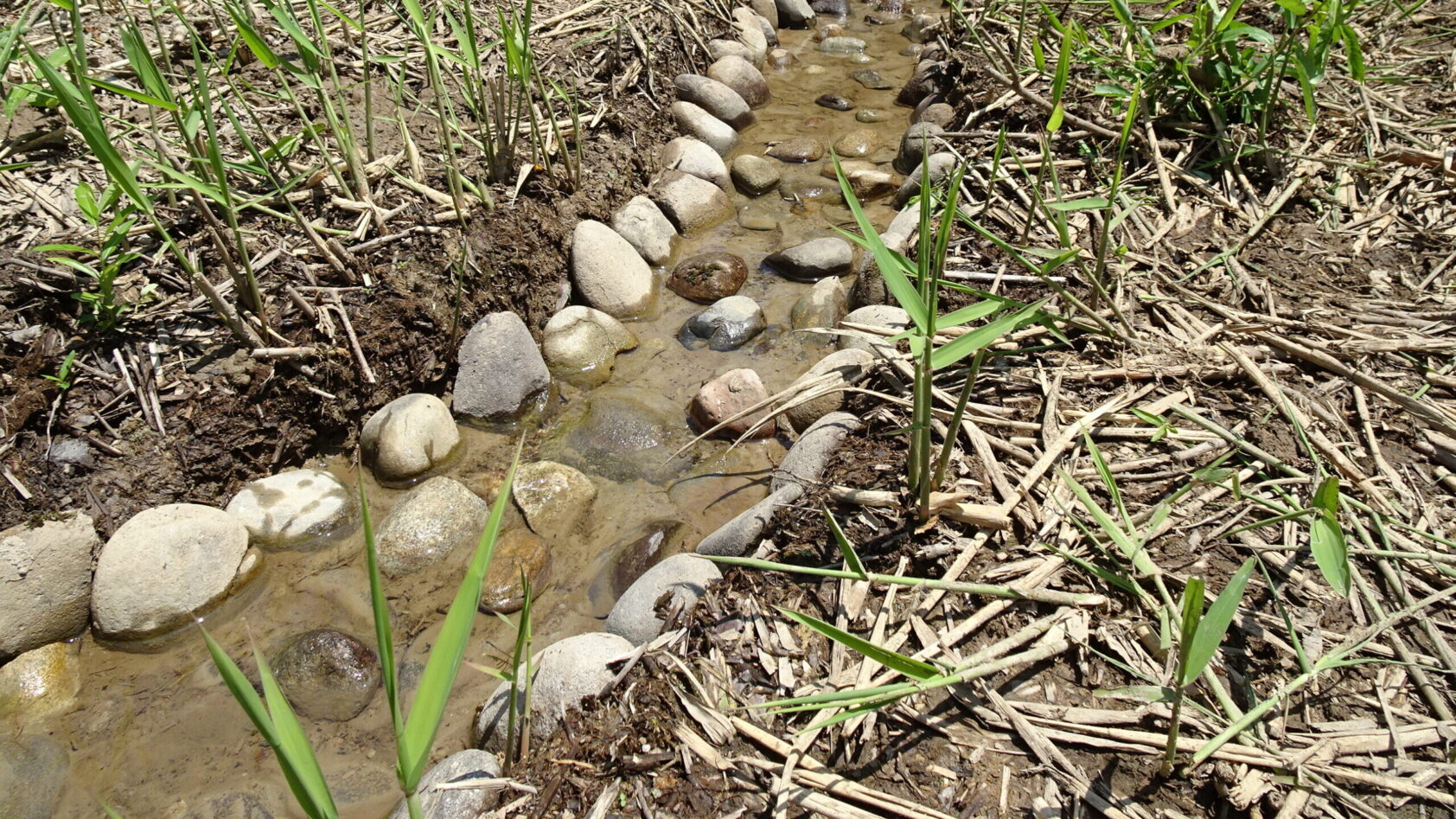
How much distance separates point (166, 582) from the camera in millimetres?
2475

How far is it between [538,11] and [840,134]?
6.07ft

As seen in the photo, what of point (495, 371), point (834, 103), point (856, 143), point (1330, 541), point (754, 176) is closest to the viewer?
point (1330, 541)

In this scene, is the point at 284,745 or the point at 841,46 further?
the point at 841,46

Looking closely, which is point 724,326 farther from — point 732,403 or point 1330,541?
point 1330,541

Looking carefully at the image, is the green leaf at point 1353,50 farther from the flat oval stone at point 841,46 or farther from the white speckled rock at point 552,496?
the flat oval stone at point 841,46

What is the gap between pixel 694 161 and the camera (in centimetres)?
441

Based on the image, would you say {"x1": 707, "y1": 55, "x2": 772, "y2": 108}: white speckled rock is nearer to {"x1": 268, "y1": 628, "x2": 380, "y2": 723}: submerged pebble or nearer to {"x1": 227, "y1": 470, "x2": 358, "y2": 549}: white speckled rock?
{"x1": 227, "y1": 470, "x2": 358, "y2": 549}: white speckled rock

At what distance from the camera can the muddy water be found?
2197 millimetres

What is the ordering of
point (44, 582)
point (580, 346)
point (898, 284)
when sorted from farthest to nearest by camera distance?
point (580, 346), point (44, 582), point (898, 284)

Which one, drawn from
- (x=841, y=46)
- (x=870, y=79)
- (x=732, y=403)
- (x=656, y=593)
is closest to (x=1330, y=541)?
(x=656, y=593)

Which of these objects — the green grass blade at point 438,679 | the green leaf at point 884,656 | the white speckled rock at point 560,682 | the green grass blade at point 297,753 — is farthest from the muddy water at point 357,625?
the green leaf at point 884,656

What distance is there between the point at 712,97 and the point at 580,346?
2128 mm

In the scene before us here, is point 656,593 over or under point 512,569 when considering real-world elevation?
over

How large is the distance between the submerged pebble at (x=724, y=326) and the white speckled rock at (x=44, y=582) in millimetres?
2190
